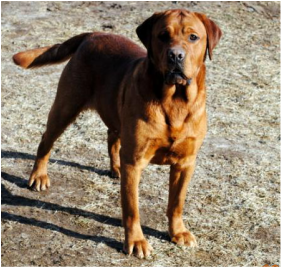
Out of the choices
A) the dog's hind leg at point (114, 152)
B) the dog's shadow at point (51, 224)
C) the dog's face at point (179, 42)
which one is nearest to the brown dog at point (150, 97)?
the dog's face at point (179, 42)

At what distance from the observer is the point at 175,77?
4.08m

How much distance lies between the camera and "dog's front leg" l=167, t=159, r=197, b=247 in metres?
4.71

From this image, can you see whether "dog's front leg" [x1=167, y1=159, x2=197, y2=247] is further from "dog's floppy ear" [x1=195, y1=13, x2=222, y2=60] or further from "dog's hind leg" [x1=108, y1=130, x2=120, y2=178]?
"dog's hind leg" [x1=108, y1=130, x2=120, y2=178]

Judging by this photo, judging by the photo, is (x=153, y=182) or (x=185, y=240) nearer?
(x=185, y=240)

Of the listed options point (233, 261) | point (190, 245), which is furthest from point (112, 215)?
point (233, 261)

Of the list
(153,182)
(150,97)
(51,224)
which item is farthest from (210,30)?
(51,224)

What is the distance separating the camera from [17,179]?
579cm

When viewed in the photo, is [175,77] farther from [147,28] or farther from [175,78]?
[147,28]

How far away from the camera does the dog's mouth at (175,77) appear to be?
13.3 feet

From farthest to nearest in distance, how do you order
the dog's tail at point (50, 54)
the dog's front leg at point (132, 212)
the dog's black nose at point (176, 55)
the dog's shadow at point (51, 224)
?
the dog's tail at point (50, 54) < the dog's shadow at point (51, 224) < the dog's front leg at point (132, 212) < the dog's black nose at point (176, 55)

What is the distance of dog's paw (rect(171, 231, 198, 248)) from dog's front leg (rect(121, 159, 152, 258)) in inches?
9.9

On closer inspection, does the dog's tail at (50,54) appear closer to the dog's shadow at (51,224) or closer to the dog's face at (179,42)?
the dog's shadow at (51,224)

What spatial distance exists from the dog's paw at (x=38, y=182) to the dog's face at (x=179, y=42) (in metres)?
1.92

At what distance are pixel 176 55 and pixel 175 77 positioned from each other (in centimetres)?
17
